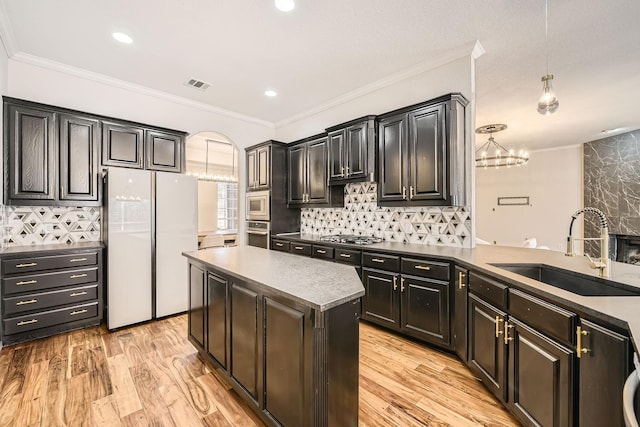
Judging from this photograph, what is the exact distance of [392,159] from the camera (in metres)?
3.15

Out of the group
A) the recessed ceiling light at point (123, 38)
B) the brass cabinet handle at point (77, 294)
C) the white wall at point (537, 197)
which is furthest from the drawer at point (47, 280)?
the white wall at point (537, 197)

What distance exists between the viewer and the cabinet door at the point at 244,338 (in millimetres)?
1663

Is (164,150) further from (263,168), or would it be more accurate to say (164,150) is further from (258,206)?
(258,206)

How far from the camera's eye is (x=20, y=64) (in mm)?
3010

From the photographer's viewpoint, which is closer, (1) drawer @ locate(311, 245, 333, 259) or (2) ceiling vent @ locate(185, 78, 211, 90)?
(1) drawer @ locate(311, 245, 333, 259)

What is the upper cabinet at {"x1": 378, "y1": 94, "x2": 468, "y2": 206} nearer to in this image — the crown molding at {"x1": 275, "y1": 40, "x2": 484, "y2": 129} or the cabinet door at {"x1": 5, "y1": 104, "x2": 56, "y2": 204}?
the crown molding at {"x1": 275, "y1": 40, "x2": 484, "y2": 129}

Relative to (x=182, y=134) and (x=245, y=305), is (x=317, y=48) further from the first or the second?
(x=245, y=305)

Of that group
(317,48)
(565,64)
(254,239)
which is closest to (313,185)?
(254,239)

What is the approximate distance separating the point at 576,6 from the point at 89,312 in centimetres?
552

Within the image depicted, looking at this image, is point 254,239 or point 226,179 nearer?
point 254,239

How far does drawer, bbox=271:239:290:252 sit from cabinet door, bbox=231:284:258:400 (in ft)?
7.13

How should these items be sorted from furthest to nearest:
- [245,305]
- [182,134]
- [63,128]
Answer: [182,134] → [63,128] → [245,305]

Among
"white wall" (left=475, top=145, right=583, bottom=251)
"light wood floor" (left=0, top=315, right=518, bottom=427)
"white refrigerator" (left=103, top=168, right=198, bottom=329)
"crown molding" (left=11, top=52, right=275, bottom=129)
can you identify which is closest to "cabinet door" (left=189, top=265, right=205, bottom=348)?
"light wood floor" (left=0, top=315, right=518, bottom=427)

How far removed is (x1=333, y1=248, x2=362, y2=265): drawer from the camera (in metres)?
Answer: 3.11
